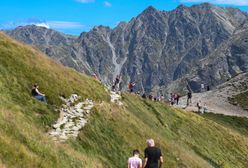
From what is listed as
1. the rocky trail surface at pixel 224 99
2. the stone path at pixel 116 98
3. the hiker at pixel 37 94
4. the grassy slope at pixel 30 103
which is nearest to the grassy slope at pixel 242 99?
the rocky trail surface at pixel 224 99

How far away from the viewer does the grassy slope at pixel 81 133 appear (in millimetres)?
25312

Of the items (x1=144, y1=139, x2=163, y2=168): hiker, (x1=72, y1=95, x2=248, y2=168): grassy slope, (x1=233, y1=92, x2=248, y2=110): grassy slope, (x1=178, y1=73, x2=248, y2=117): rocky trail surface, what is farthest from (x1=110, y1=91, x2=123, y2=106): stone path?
(x1=233, y1=92, x2=248, y2=110): grassy slope

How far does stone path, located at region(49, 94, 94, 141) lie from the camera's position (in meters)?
36.2

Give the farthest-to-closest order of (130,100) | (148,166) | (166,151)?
(130,100), (166,151), (148,166)

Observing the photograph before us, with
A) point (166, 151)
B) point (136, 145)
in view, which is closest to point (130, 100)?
point (166, 151)

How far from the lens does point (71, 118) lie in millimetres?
40812

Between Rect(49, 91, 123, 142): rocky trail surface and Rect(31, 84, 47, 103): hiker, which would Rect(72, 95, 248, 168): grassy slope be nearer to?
Rect(49, 91, 123, 142): rocky trail surface

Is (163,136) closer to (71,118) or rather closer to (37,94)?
(71,118)

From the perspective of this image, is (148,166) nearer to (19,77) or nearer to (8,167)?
(8,167)

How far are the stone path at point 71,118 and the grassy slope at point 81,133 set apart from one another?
67cm

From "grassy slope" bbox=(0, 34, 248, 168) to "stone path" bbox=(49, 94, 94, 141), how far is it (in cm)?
67

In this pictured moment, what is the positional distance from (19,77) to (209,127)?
46696 mm

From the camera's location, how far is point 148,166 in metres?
23.1

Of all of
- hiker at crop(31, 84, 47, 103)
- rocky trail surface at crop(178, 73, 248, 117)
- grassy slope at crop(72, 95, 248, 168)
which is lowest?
grassy slope at crop(72, 95, 248, 168)
